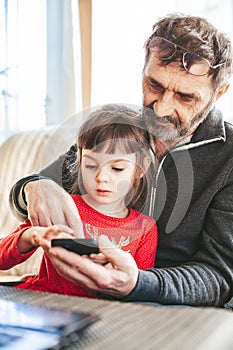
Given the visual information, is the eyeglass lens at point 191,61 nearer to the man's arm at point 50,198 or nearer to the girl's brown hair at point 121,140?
the girl's brown hair at point 121,140

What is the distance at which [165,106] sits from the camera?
1.14 m

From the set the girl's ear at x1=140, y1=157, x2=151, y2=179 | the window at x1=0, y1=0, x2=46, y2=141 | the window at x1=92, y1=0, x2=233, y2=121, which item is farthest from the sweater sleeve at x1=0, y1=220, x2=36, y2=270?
the window at x1=0, y1=0, x2=46, y2=141

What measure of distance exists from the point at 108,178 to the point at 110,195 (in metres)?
0.03

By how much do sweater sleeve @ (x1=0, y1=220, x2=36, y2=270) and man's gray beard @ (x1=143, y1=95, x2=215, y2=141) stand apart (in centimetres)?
30

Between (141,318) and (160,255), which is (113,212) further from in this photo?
(141,318)

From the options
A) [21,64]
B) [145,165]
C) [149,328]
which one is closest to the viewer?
[149,328]

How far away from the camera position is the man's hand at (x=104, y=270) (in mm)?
1001

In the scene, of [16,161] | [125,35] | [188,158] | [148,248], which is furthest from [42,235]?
[125,35]

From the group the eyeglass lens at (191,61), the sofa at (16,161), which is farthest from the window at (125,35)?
the eyeglass lens at (191,61)

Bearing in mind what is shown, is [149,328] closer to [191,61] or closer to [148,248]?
[148,248]

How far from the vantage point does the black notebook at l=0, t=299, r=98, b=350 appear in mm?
700

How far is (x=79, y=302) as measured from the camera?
87 centimetres

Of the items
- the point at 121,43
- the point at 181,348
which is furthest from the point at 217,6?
the point at 181,348

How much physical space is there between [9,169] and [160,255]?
0.71m
